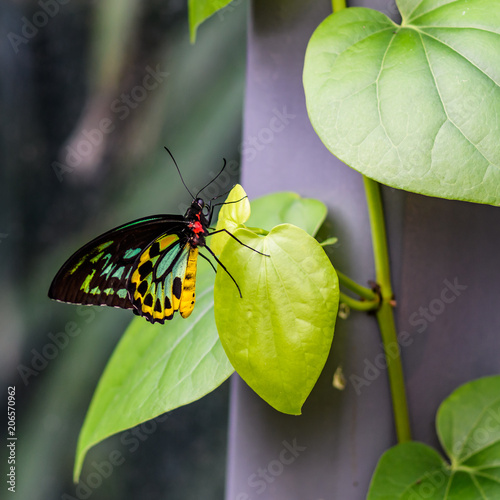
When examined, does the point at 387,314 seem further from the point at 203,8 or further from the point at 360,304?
the point at 203,8

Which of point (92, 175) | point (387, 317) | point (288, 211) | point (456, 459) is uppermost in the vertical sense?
point (92, 175)

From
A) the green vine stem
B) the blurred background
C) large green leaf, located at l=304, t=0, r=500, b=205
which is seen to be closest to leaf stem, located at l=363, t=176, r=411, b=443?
the green vine stem

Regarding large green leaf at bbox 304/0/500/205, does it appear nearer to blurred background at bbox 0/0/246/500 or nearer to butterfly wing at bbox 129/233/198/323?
butterfly wing at bbox 129/233/198/323

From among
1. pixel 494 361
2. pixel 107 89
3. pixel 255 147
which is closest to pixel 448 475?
pixel 494 361

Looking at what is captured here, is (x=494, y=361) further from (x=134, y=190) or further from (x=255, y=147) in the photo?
(x=134, y=190)

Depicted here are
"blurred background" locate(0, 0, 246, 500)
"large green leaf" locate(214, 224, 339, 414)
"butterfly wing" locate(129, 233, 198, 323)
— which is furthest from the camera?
"blurred background" locate(0, 0, 246, 500)

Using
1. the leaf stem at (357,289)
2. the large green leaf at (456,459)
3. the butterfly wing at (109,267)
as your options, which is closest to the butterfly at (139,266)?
the butterfly wing at (109,267)

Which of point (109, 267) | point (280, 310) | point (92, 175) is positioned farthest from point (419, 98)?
point (92, 175)
